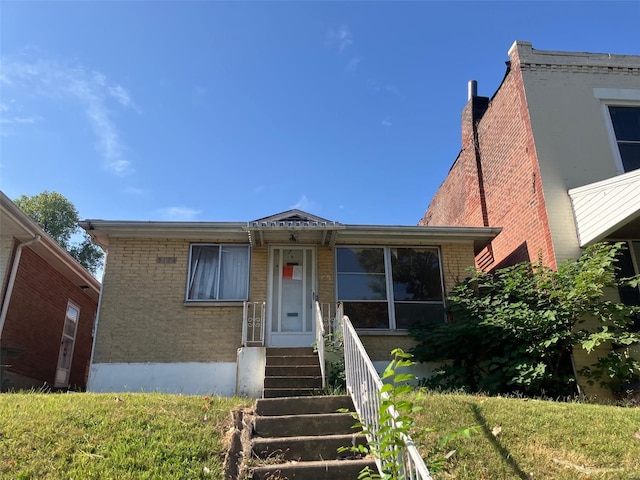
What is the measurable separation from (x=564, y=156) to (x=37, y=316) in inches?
481

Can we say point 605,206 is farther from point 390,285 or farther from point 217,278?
point 217,278

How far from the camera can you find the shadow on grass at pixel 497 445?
476 centimetres

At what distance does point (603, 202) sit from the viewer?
9414mm

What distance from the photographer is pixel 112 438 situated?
5246mm

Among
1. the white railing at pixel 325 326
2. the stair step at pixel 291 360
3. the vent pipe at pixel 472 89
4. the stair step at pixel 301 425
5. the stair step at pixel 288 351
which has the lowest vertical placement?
the stair step at pixel 301 425

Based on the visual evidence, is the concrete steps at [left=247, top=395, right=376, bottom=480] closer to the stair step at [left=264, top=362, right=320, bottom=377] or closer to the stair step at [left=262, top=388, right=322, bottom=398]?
the stair step at [left=262, top=388, right=322, bottom=398]

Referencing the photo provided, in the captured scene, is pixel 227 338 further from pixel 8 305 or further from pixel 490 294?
pixel 490 294

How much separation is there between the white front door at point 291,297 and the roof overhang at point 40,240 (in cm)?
486

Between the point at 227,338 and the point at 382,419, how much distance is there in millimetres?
6781

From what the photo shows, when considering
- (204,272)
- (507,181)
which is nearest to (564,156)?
(507,181)

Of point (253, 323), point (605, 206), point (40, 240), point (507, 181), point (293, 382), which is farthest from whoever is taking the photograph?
point (507, 181)

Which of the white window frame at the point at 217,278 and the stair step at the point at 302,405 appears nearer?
the stair step at the point at 302,405

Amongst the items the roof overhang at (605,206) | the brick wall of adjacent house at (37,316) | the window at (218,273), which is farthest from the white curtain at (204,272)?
the roof overhang at (605,206)

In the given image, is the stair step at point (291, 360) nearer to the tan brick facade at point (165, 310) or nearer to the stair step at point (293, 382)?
the stair step at point (293, 382)
